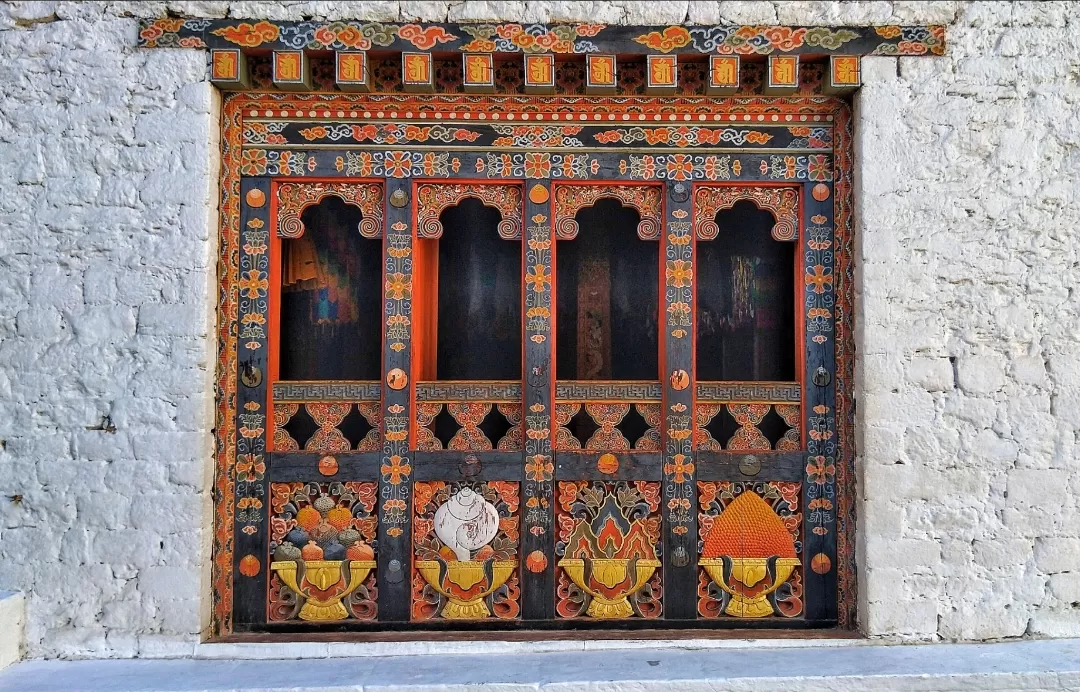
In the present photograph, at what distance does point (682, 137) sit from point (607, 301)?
1.15 m

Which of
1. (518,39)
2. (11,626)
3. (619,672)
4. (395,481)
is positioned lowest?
(619,672)

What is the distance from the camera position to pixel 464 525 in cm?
381

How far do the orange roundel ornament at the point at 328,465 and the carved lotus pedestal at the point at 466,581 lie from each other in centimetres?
63

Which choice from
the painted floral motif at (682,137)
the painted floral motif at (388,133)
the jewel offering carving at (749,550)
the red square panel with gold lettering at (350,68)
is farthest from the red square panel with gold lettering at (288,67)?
the jewel offering carving at (749,550)

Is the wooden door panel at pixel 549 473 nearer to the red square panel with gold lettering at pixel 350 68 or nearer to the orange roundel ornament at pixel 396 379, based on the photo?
the orange roundel ornament at pixel 396 379

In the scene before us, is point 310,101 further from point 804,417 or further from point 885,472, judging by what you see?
point 885,472

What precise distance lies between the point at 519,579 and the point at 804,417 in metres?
1.65

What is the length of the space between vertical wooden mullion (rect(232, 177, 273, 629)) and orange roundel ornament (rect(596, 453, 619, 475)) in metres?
1.66

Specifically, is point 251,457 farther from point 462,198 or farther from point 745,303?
point 745,303

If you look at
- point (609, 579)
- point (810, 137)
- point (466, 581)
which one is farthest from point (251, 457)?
point (810, 137)

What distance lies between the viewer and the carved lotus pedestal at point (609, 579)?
3811 millimetres

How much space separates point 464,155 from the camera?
152 inches

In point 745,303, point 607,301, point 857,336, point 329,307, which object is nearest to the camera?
point 857,336

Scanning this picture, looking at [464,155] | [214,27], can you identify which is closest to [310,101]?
[214,27]
